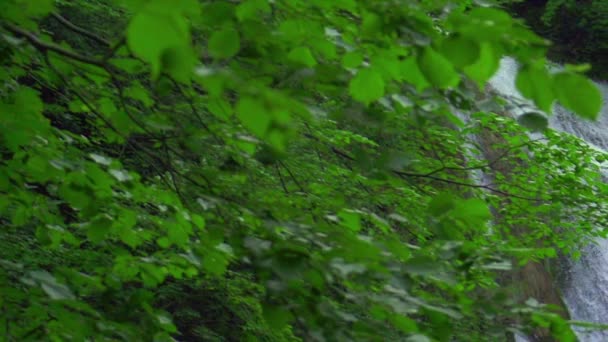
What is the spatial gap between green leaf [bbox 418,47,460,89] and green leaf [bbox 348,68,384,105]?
4.9 inches

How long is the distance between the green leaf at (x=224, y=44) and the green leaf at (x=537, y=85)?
1.43 feet

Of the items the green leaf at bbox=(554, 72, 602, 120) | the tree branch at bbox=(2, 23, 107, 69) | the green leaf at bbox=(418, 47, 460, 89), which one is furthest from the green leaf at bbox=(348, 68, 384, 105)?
the tree branch at bbox=(2, 23, 107, 69)

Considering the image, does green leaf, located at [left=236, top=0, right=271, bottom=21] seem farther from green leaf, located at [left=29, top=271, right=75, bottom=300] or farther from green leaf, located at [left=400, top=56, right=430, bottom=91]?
green leaf, located at [left=29, top=271, right=75, bottom=300]

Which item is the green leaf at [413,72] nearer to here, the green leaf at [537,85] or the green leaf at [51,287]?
the green leaf at [537,85]

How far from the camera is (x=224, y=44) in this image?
1.28m

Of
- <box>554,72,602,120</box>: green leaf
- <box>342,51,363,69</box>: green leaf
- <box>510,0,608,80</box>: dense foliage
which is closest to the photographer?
<box>554,72,602,120</box>: green leaf

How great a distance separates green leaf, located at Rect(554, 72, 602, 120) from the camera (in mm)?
1016

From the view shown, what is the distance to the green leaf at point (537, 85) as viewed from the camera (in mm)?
1096

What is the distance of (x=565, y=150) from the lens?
465 centimetres

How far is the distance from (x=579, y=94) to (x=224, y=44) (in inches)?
21.6

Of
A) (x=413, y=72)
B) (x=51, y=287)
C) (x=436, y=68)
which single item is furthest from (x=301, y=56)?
(x=51, y=287)

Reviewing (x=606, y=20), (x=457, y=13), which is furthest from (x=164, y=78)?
(x=606, y=20)

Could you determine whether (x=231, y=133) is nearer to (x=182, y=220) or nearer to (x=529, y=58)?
(x=182, y=220)

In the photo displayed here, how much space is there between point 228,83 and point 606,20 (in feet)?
46.5
